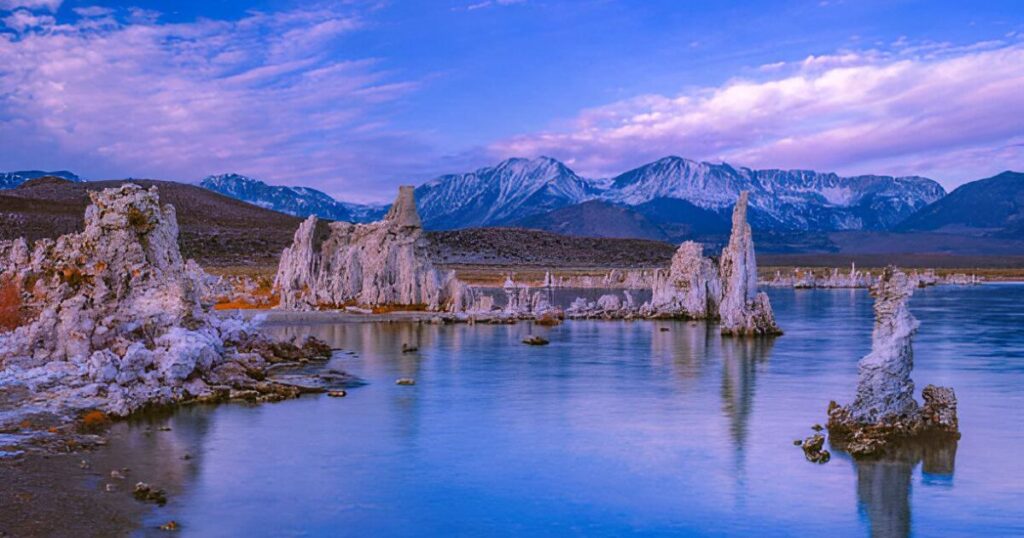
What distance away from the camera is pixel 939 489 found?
47.4 feet

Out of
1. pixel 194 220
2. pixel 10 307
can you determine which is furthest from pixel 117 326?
pixel 194 220

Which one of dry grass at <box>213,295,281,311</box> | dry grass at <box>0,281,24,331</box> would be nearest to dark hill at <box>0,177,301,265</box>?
dry grass at <box>213,295,281,311</box>

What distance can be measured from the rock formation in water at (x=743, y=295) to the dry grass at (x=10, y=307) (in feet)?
82.2

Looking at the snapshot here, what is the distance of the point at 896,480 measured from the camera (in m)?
14.9

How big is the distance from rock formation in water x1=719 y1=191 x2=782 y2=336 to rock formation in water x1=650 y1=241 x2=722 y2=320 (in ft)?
21.8

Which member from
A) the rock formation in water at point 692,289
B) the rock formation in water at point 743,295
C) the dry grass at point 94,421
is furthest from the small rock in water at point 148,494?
the rock formation in water at point 692,289

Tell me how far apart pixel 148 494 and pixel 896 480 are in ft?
36.4

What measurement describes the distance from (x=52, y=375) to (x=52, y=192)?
140 meters

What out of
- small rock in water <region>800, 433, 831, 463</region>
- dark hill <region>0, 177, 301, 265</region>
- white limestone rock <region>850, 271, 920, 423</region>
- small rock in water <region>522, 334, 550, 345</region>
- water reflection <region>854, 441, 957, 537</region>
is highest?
dark hill <region>0, 177, 301, 265</region>

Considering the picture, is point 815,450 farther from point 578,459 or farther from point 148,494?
point 148,494

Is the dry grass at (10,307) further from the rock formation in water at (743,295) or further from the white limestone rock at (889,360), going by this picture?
the rock formation in water at (743,295)

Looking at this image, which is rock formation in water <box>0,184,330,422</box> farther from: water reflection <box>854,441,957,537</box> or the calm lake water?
water reflection <box>854,441,957,537</box>

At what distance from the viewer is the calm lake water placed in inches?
517

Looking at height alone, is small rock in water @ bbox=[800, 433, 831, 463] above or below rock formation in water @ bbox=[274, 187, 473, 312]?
below
